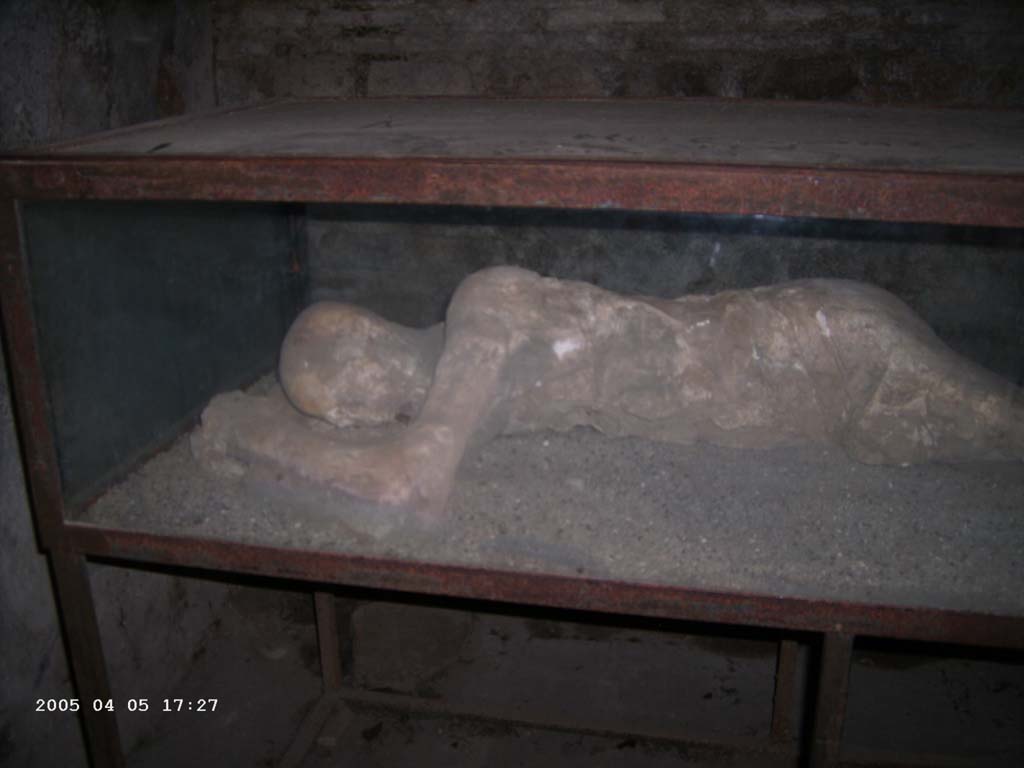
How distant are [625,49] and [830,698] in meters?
1.95

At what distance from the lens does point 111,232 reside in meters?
1.61

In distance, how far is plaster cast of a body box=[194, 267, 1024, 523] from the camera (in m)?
1.60

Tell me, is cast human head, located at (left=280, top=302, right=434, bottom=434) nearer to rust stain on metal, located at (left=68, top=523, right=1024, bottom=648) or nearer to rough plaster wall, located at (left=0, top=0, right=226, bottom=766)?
rust stain on metal, located at (left=68, top=523, right=1024, bottom=648)

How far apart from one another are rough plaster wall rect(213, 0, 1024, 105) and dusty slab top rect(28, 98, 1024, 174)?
0.24 metres

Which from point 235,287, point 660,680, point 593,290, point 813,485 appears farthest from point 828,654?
point 235,287

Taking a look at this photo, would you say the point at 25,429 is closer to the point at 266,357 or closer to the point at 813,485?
the point at 266,357

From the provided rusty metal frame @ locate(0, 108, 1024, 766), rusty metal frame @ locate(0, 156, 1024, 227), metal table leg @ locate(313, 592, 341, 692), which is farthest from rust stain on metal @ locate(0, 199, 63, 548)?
metal table leg @ locate(313, 592, 341, 692)

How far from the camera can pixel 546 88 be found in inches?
99.3

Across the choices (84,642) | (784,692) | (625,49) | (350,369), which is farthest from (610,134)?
(784,692)

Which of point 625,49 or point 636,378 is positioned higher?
point 625,49

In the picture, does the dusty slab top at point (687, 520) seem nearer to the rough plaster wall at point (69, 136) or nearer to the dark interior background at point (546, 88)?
the rough plaster wall at point (69, 136)

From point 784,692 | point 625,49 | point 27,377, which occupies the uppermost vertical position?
point 625,49

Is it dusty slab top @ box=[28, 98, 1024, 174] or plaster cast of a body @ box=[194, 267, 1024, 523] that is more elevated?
dusty slab top @ box=[28, 98, 1024, 174]

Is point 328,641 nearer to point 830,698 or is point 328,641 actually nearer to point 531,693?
point 531,693
